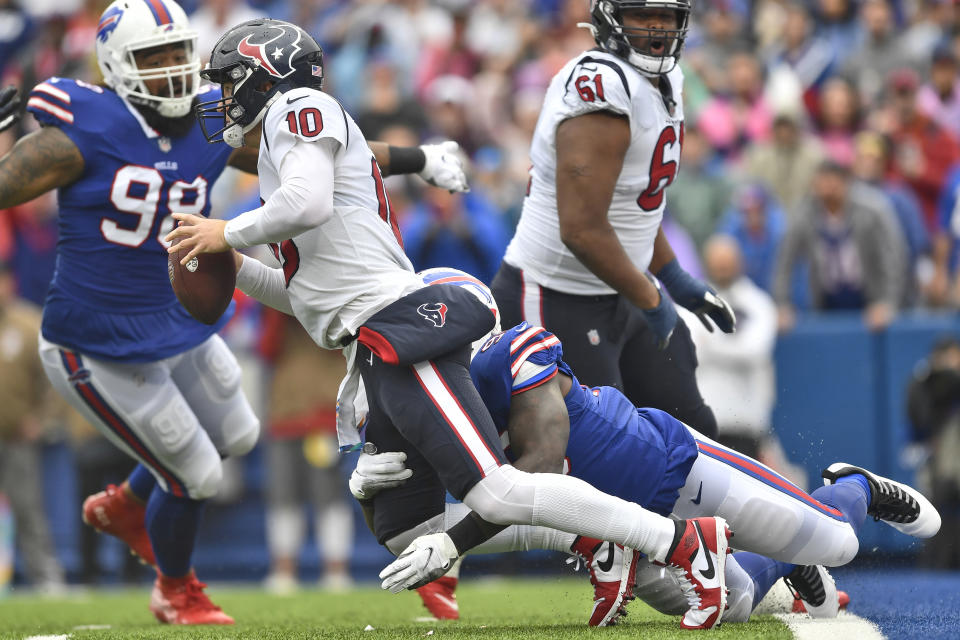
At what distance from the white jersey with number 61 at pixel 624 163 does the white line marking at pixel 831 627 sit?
1.23 meters

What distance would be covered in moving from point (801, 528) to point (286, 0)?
31.1 ft

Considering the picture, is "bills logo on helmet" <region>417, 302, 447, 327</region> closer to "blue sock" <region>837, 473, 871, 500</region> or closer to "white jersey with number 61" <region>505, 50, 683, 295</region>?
"white jersey with number 61" <region>505, 50, 683, 295</region>

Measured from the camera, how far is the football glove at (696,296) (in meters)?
4.89

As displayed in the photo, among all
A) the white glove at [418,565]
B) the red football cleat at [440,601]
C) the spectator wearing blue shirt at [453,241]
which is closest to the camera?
the white glove at [418,565]

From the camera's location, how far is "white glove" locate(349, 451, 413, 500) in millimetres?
4004

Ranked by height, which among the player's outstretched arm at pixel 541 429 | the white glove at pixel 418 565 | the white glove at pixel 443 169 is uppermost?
the white glove at pixel 443 169

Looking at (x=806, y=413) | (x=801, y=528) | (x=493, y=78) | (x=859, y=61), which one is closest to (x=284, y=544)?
(x=806, y=413)

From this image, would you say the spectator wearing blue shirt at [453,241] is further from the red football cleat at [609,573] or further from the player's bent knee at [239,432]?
the red football cleat at [609,573]

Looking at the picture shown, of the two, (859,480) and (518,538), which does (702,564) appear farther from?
(859,480)

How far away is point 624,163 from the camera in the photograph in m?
4.57

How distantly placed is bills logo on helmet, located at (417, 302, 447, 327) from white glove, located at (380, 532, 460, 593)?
0.59 meters

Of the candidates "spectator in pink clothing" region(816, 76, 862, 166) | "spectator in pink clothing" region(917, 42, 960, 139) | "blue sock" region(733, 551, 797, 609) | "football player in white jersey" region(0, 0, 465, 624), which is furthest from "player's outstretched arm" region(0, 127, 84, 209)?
"spectator in pink clothing" region(917, 42, 960, 139)

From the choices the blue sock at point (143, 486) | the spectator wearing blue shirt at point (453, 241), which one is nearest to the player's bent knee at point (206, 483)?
the blue sock at point (143, 486)

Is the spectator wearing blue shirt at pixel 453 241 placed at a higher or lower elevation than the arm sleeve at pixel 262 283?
lower
